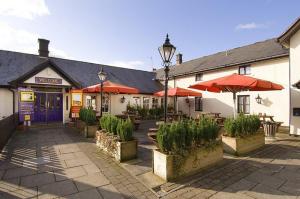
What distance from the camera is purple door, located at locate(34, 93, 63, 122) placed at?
13.1 m

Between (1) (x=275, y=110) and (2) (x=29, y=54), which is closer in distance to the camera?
(1) (x=275, y=110)

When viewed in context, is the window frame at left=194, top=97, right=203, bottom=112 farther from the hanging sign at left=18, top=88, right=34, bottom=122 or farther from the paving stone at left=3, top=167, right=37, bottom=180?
the paving stone at left=3, top=167, right=37, bottom=180

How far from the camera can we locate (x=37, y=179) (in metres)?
4.63

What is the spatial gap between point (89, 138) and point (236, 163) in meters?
6.83

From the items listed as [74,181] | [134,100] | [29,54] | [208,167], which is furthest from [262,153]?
[29,54]

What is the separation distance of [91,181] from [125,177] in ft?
2.74

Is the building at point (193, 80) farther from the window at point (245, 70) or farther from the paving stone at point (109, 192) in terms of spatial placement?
the paving stone at point (109, 192)

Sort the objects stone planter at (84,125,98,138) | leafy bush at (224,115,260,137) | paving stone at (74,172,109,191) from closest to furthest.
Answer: paving stone at (74,172,109,191)
leafy bush at (224,115,260,137)
stone planter at (84,125,98,138)

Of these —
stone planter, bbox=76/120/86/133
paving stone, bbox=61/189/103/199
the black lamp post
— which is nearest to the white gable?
stone planter, bbox=76/120/86/133

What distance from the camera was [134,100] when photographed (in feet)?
60.8

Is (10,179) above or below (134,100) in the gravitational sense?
below

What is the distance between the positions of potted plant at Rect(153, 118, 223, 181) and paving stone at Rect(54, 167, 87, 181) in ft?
6.67

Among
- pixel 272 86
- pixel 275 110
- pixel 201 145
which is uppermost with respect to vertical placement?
pixel 272 86

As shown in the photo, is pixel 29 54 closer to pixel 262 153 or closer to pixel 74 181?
pixel 74 181
